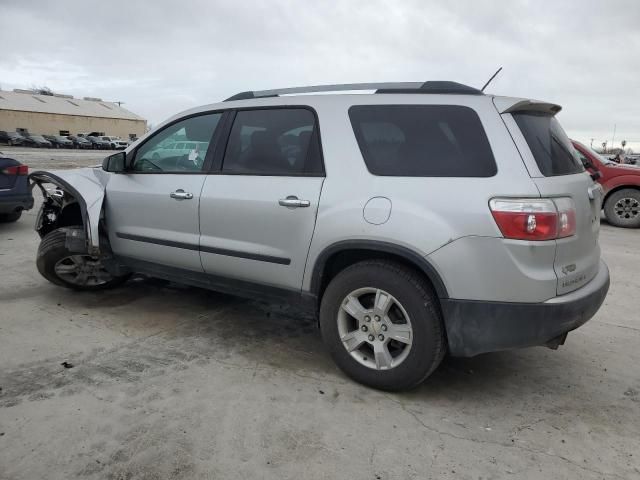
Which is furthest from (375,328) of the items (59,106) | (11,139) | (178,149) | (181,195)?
(59,106)

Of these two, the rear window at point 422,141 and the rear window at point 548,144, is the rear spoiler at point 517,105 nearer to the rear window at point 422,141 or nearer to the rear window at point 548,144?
the rear window at point 548,144

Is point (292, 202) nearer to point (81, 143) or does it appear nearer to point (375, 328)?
point (375, 328)

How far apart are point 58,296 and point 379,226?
136 inches

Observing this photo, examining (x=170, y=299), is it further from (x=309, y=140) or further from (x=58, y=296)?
(x=309, y=140)

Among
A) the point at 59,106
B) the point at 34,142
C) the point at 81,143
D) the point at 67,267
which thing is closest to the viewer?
the point at 67,267

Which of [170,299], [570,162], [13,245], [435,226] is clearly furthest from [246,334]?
[13,245]

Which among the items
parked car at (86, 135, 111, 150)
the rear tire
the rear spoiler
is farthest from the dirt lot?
parked car at (86, 135, 111, 150)

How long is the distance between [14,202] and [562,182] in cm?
763

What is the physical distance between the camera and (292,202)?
10.5 ft

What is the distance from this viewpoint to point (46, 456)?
7.88 ft

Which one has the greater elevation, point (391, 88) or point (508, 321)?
point (391, 88)

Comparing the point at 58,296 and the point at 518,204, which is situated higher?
the point at 518,204

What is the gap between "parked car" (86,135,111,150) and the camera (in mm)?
53812

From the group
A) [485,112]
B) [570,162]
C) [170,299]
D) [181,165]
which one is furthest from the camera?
[170,299]
